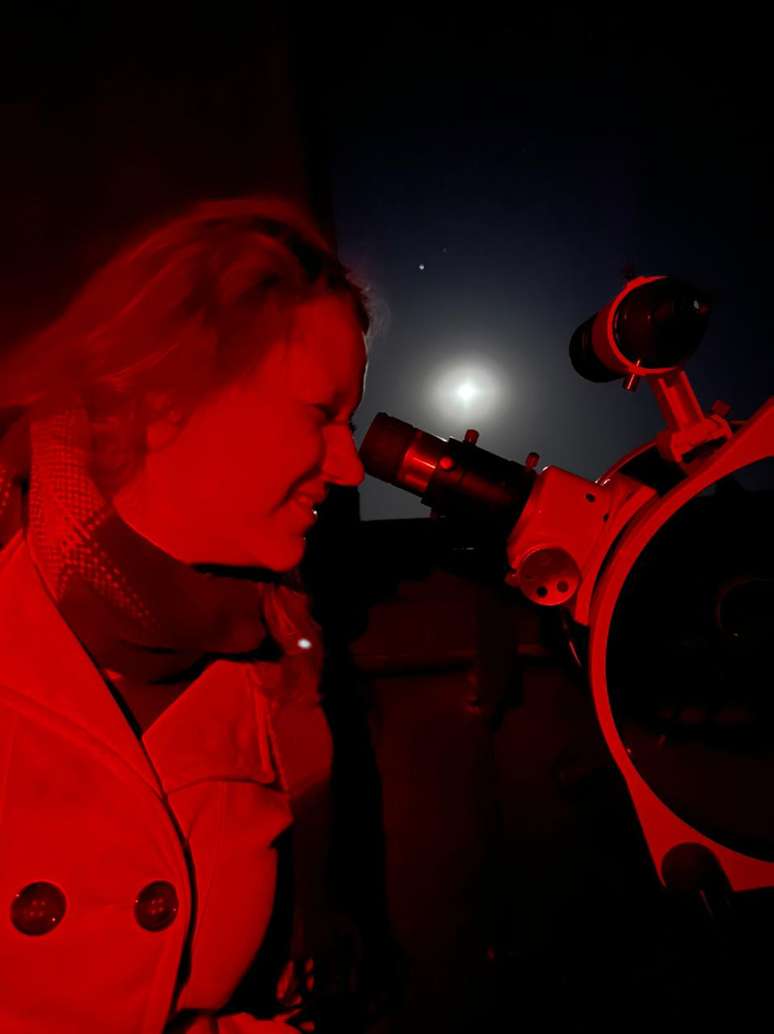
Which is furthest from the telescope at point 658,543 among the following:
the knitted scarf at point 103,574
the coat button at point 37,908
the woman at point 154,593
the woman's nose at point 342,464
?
the coat button at point 37,908

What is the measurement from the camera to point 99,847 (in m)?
0.47

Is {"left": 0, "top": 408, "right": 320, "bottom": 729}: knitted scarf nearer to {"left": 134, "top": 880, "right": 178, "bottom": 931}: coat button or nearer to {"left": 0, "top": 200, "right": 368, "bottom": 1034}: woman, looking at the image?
{"left": 0, "top": 200, "right": 368, "bottom": 1034}: woman

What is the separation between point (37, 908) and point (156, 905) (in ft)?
0.32

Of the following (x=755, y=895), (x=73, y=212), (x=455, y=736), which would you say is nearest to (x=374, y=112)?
(x=73, y=212)

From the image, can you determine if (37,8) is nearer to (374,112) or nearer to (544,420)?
(374,112)

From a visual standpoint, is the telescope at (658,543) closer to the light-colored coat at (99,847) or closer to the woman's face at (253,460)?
the woman's face at (253,460)

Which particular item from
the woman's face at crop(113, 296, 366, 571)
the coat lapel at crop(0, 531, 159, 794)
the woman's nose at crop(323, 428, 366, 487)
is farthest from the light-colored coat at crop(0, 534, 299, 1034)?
the woman's nose at crop(323, 428, 366, 487)

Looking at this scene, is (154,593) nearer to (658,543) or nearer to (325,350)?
(325,350)

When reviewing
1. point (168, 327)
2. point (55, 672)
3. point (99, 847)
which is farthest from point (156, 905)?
point (168, 327)

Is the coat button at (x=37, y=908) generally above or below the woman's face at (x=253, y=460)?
below

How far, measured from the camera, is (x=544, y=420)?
3.94 ft

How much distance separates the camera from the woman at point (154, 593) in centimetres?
46

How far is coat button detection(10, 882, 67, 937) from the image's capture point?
437mm

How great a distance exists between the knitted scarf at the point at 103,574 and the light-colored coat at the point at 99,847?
0.03 m
